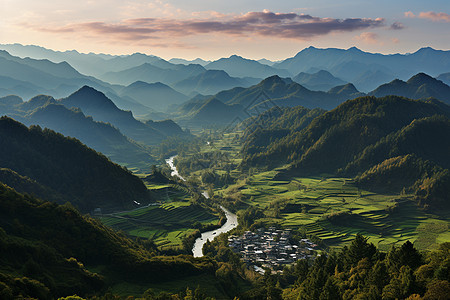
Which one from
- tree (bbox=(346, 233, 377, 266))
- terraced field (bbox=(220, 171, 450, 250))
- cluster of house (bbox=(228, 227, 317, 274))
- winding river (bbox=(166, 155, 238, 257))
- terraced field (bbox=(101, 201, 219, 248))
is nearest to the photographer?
tree (bbox=(346, 233, 377, 266))

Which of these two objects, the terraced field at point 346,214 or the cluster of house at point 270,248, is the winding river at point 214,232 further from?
the terraced field at point 346,214

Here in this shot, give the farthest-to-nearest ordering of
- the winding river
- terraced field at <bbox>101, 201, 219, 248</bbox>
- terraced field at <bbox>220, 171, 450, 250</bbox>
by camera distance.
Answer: terraced field at <bbox>101, 201, 219, 248</bbox> < terraced field at <bbox>220, 171, 450, 250</bbox> < the winding river

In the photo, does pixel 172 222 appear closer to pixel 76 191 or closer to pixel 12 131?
pixel 76 191

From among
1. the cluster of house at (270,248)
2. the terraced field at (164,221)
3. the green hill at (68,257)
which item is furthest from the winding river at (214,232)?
the green hill at (68,257)

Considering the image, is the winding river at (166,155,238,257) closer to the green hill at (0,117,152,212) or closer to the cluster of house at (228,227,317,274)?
the cluster of house at (228,227,317,274)

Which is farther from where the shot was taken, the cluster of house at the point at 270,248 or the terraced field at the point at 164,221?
the terraced field at the point at 164,221

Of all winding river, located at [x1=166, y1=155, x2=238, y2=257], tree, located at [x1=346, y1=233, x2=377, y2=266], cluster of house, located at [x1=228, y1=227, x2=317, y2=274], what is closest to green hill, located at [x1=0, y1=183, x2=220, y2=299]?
cluster of house, located at [x1=228, y1=227, x2=317, y2=274]
